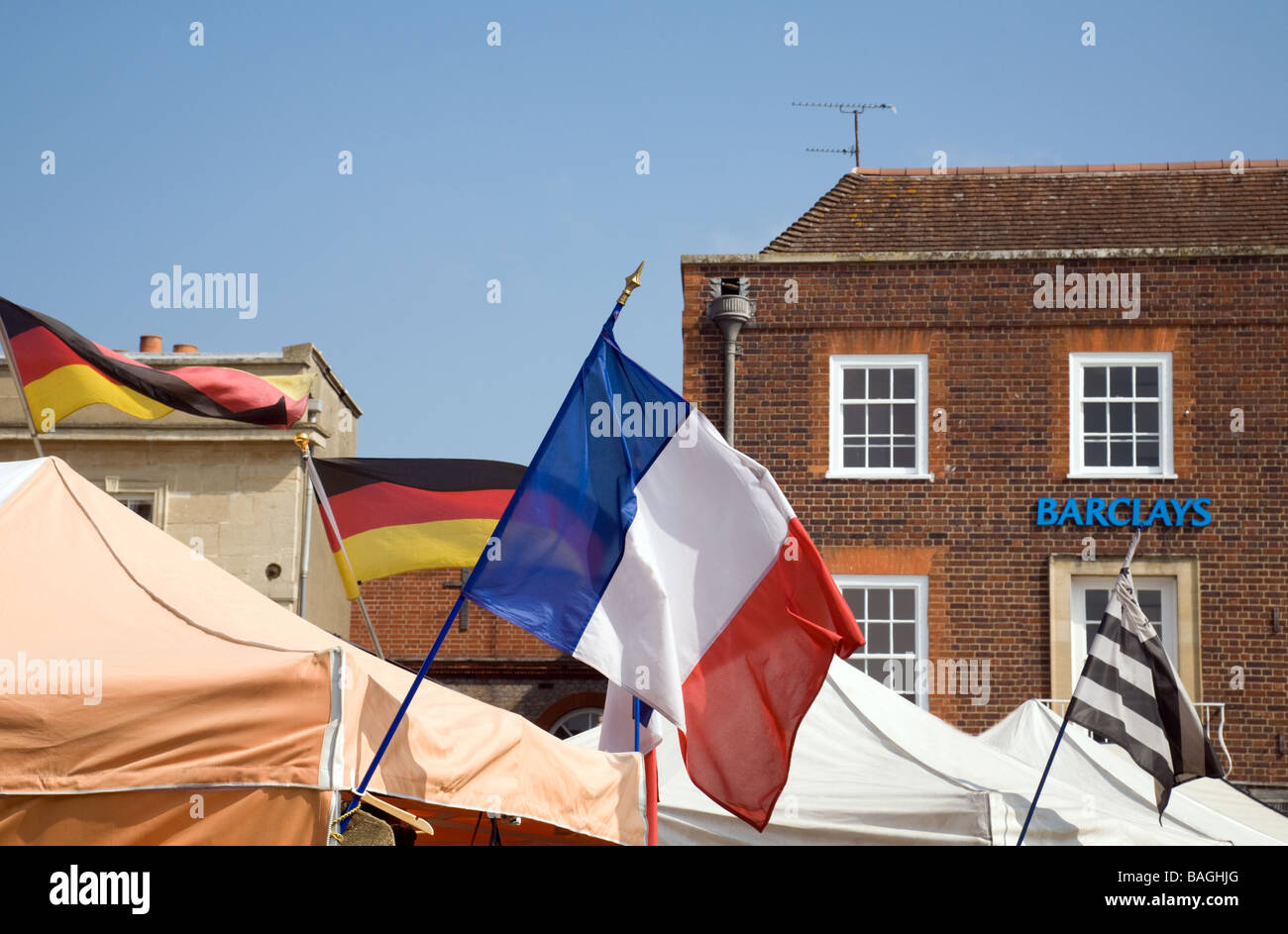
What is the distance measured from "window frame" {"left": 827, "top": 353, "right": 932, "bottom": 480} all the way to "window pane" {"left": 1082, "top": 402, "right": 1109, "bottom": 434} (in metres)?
1.94

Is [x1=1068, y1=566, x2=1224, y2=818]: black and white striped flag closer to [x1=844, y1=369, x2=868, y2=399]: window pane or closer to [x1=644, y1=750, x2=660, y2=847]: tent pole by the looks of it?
[x1=644, y1=750, x2=660, y2=847]: tent pole

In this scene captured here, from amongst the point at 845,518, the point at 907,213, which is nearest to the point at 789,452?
the point at 845,518

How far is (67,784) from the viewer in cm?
431

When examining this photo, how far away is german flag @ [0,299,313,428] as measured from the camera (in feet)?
24.8

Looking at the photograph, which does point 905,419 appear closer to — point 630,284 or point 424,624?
point 424,624

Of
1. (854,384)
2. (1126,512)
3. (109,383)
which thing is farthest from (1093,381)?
(109,383)

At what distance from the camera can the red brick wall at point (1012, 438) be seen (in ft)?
53.9

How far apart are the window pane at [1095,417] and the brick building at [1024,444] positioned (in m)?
0.04

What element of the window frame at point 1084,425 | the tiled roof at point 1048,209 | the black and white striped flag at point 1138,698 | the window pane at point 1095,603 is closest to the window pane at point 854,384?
the tiled roof at point 1048,209

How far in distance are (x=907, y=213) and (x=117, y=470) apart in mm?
12168

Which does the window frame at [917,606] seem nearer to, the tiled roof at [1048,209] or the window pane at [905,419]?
the window pane at [905,419]

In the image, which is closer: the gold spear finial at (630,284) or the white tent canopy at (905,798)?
the gold spear finial at (630,284)

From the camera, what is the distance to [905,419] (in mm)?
17047

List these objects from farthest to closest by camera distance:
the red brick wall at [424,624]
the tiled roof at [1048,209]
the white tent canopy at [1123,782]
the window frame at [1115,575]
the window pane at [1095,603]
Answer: the red brick wall at [424,624]
the tiled roof at [1048,209]
the window pane at [1095,603]
the window frame at [1115,575]
the white tent canopy at [1123,782]
